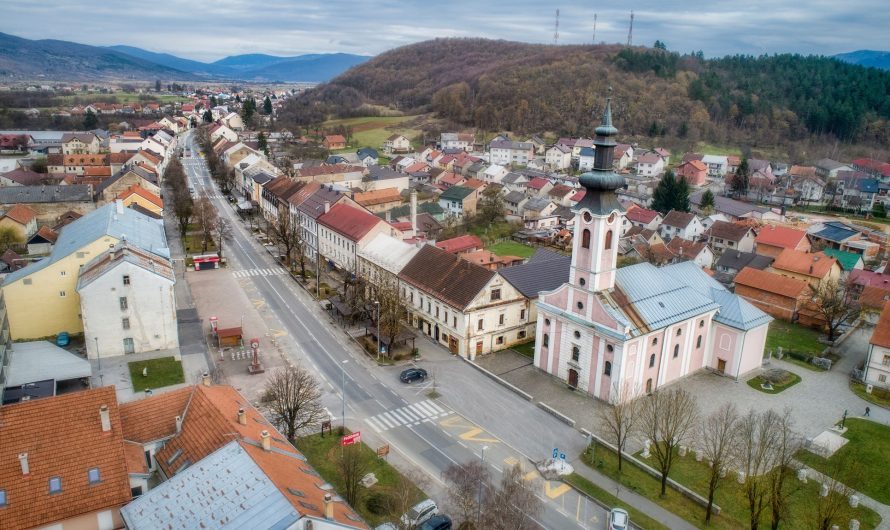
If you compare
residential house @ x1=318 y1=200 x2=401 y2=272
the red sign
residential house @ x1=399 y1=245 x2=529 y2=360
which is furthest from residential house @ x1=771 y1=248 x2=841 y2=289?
the red sign

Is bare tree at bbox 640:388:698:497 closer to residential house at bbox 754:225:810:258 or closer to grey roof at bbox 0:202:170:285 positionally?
grey roof at bbox 0:202:170:285

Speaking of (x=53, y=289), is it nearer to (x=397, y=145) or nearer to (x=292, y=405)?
(x=292, y=405)

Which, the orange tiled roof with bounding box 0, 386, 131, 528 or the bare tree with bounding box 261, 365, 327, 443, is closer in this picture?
the orange tiled roof with bounding box 0, 386, 131, 528

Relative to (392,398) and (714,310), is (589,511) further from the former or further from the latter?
(714,310)

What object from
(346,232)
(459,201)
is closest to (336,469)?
(346,232)

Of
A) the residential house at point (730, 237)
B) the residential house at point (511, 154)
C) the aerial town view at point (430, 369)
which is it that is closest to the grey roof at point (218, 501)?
the aerial town view at point (430, 369)
